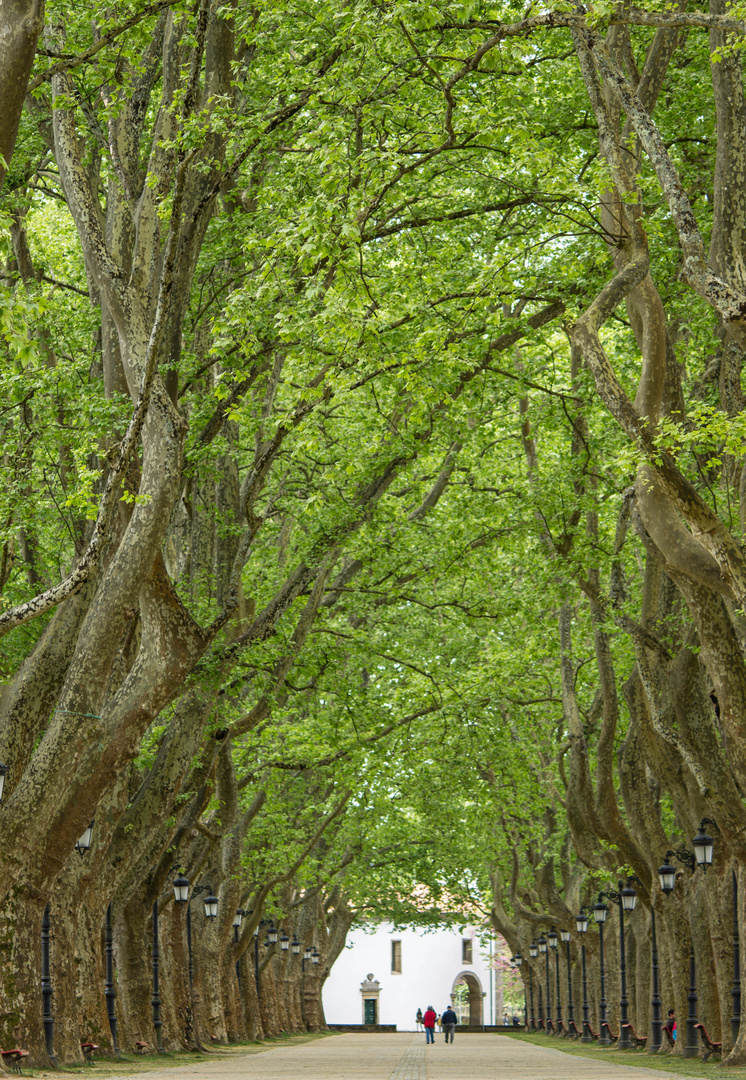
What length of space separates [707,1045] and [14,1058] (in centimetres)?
1022

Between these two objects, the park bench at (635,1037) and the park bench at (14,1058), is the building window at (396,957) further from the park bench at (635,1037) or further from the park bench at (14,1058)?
the park bench at (14,1058)

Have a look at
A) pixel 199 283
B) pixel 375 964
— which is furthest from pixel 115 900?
pixel 375 964

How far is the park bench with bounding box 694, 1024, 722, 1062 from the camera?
16938mm

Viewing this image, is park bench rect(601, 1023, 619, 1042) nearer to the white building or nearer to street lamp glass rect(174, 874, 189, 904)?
street lamp glass rect(174, 874, 189, 904)

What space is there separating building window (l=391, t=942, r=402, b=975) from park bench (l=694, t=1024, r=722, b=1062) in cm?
6221

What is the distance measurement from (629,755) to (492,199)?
904 centimetres

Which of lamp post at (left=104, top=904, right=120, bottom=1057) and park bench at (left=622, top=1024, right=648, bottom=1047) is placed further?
park bench at (left=622, top=1024, right=648, bottom=1047)

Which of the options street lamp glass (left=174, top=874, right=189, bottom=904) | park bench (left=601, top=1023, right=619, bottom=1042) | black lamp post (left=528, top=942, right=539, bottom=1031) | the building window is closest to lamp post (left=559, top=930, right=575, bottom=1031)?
black lamp post (left=528, top=942, right=539, bottom=1031)

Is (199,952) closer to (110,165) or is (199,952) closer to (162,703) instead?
(162,703)

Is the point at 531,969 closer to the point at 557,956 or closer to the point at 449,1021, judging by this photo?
the point at 449,1021

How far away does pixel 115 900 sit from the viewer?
18.1m

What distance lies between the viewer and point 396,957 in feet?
253

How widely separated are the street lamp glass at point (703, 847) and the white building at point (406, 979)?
60.7 metres

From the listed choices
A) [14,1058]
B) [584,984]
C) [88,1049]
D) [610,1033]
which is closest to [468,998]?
[584,984]
